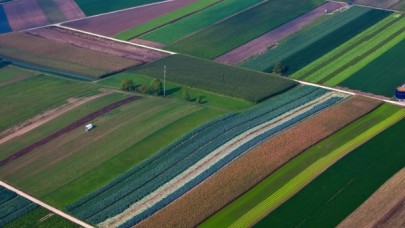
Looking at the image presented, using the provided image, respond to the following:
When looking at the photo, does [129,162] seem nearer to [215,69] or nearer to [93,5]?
[215,69]

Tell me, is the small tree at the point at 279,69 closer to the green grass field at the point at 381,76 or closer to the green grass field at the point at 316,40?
the green grass field at the point at 316,40

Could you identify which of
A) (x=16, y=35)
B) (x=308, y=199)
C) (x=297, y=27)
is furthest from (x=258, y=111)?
(x=16, y=35)

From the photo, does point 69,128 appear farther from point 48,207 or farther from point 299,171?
point 299,171

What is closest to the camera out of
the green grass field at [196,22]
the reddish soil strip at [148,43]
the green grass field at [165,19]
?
the reddish soil strip at [148,43]

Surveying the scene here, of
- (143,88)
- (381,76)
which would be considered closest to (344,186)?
(381,76)

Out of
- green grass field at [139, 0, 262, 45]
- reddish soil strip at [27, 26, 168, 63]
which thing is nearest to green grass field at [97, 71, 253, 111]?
reddish soil strip at [27, 26, 168, 63]

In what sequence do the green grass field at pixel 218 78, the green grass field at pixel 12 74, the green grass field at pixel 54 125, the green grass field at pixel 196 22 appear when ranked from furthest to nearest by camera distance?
the green grass field at pixel 196 22 < the green grass field at pixel 12 74 < the green grass field at pixel 218 78 < the green grass field at pixel 54 125

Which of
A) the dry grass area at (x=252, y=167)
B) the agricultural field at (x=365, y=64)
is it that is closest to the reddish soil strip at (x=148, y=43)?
the agricultural field at (x=365, y=64)
